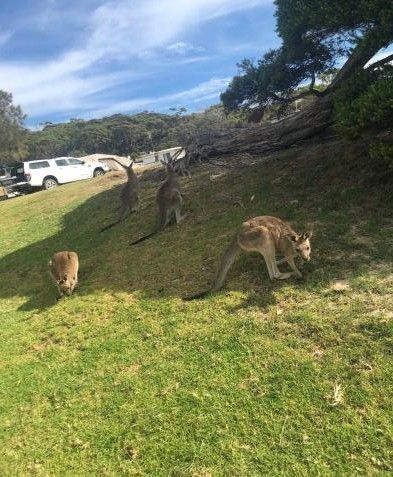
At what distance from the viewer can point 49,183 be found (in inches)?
1141

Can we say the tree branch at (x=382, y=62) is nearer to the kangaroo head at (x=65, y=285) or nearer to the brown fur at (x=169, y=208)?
the brown fur at (x=169, y=208)

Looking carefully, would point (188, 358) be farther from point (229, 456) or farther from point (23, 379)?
point (23, 379)

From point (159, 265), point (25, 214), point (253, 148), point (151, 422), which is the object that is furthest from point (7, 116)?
point (151, 422)

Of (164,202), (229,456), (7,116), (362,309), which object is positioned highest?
(7,116)

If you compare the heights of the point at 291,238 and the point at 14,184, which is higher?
the point at 14,184

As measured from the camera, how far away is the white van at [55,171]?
28.4 meters

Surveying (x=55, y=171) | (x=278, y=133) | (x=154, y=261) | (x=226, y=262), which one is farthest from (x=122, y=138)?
(x=226, y=262)

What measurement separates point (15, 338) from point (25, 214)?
40.1ft

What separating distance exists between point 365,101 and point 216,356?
4.92 meters

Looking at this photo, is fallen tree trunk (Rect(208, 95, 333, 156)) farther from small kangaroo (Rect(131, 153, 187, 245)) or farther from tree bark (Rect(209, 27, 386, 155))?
small kangaroo (Rect(131, 153, 187, 245))

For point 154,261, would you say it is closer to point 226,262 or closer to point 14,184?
point 226,262

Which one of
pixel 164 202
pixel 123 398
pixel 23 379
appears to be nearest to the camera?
pixel 123 398

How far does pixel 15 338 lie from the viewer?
26.8 feet

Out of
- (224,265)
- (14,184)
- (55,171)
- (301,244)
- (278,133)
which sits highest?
(278,133)
